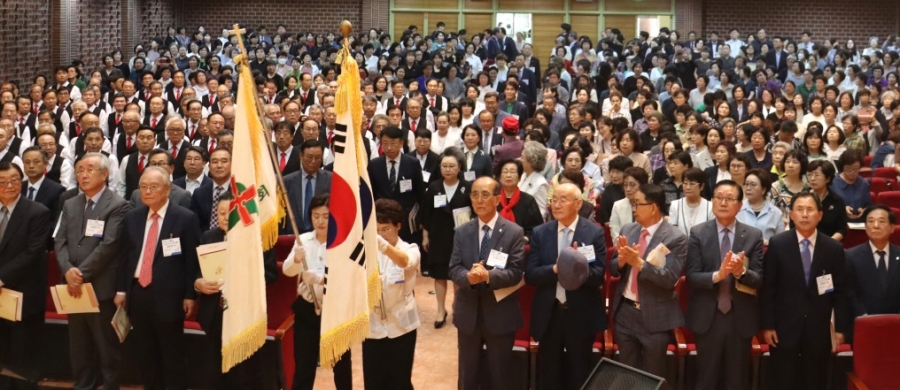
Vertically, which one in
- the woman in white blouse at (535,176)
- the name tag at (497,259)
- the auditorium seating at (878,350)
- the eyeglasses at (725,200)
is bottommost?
the auditorium seating at (878,350)

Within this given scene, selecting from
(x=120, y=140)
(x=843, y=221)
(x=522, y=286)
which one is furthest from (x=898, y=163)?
(x=120, y=140)

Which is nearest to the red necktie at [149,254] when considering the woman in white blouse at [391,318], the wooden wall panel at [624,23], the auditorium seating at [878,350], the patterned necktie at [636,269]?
the woman in white blouse at [391,318]

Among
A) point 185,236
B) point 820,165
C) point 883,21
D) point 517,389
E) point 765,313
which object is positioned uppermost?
point 883,21

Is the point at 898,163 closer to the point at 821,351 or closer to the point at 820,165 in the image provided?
the point at 820,165

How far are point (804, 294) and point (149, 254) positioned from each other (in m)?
3.86

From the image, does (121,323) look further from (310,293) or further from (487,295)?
(487,295)

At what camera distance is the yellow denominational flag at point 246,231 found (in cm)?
510

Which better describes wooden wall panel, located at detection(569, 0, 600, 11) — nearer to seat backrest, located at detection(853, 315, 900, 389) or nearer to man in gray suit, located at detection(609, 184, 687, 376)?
man in gray suit, located at detection(609, 184, 687, 376)

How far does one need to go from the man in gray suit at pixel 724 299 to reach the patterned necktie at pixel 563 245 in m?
0.71

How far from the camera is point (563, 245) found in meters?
5.94

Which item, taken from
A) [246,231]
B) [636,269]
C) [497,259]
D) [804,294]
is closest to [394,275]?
[497,259]

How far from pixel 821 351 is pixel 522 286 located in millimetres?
1796

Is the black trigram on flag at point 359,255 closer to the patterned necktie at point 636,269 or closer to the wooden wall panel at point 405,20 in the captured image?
the patterned necktie at point 636,269

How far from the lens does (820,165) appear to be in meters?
7.31
